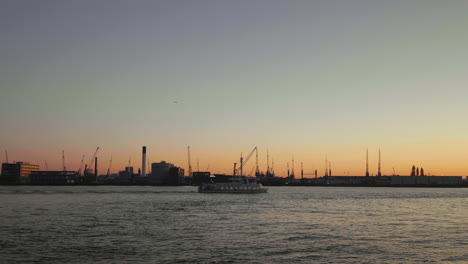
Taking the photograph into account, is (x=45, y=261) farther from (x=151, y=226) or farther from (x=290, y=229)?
(x=290, y=229)

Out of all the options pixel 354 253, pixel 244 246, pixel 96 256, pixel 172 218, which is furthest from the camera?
pixel 172 218

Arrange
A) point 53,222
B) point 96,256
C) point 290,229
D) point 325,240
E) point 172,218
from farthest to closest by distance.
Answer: point 172,218, point 53,222, point 290,229, point 325,240, point 96,256

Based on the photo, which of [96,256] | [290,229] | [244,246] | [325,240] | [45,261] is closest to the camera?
[45,261]

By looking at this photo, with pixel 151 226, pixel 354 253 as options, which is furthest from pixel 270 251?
pixel 151 226

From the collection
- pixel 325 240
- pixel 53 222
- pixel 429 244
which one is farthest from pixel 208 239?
pixel 53 222

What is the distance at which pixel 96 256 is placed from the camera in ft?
128

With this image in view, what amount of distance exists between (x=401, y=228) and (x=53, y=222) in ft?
165

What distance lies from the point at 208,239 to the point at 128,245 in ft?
29.4

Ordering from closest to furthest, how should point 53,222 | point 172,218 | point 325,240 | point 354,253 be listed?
point 354,253, point 325,240, point 53,222, point 172,218

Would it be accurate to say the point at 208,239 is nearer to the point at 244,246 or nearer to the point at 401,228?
the point at 244,246

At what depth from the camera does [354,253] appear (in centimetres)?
Answer: 4184

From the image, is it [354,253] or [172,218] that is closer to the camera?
[354,253]

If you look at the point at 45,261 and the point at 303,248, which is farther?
the point at 303,248

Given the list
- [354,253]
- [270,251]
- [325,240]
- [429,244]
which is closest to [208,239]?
[270,251]
